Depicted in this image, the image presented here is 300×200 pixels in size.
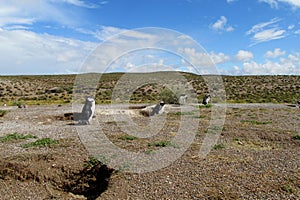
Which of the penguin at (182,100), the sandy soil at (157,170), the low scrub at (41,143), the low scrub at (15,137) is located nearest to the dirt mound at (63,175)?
the sandy soil at (157,170)

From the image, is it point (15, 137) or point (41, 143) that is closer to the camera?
point (41, 143)

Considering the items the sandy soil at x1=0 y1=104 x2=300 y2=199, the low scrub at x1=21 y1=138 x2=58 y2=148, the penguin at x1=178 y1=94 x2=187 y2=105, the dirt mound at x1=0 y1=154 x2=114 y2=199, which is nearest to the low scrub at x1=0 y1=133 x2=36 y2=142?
the sandy soil at x1=0 y1=104 x2=300 y2=199

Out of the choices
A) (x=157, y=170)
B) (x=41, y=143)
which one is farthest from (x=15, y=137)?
(x=157, y=170)

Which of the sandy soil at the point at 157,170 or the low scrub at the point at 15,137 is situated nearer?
the sandy soil at the point at 157,170

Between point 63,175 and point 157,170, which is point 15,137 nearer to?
point 63,175

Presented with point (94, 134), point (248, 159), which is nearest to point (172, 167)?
point (248, 159)

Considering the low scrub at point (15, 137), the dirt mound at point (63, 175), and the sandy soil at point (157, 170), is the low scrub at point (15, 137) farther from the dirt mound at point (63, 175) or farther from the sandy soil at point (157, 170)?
the dirt mound at point (63, 175)

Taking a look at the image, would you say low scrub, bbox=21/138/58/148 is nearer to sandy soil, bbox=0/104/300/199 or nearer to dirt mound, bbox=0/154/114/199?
sandy soil, bbox=0/104/300/199

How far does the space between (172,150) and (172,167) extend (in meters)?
1.68

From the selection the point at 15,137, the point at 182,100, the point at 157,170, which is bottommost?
the point at 15,137

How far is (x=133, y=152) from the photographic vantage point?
8.41 meters

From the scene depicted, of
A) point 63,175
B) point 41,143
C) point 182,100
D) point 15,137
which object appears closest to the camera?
point 63,175

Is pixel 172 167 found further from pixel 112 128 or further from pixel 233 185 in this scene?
pixel 112 128

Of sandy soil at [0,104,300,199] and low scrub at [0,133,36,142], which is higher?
sandy soil at [0,104,300,199]
